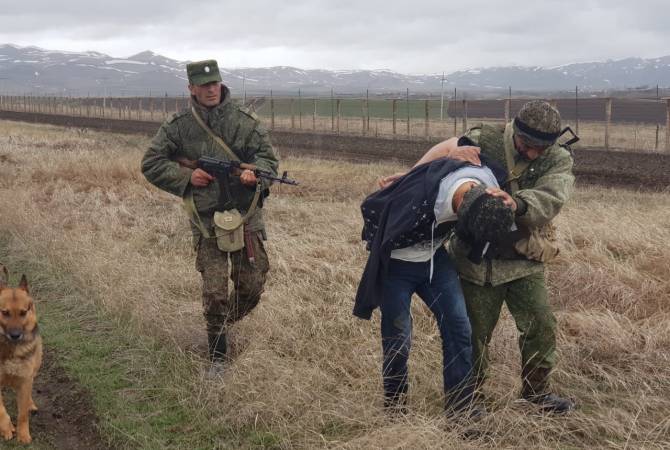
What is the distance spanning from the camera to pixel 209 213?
486 cm

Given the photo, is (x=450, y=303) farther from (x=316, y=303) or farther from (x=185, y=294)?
(x=185, y=294)

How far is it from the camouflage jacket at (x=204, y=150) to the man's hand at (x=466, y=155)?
1780mm

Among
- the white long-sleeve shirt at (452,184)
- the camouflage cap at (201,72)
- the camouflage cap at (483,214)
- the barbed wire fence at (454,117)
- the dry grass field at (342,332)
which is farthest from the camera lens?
the barbed wire fence at (454,117)

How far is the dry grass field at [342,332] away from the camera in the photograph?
153 inches

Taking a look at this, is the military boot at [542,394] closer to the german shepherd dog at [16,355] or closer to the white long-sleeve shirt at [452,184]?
the white long-sleeve shirt at [452,184]

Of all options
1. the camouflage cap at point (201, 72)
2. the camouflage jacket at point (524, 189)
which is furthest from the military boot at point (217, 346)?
the camouflage jacket at point (524, 189)

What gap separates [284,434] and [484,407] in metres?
1.20

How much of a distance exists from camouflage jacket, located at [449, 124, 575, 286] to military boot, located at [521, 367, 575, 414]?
25.9 inches

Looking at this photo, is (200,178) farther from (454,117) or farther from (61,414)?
(454,117)

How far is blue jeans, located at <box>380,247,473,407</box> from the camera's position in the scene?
12.1 feet

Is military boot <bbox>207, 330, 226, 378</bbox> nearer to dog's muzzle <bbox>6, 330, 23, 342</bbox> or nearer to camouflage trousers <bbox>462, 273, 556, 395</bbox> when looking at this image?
dog's muzzle <bbox>6, 330, 23, 342</bbox>

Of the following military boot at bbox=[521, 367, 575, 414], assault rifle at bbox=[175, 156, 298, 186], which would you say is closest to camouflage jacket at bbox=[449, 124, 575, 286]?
military boot at bbox=[521, 367, 575, 414]

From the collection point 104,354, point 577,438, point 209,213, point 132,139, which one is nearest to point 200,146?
point 209,213

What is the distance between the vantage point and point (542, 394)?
13.5ft
